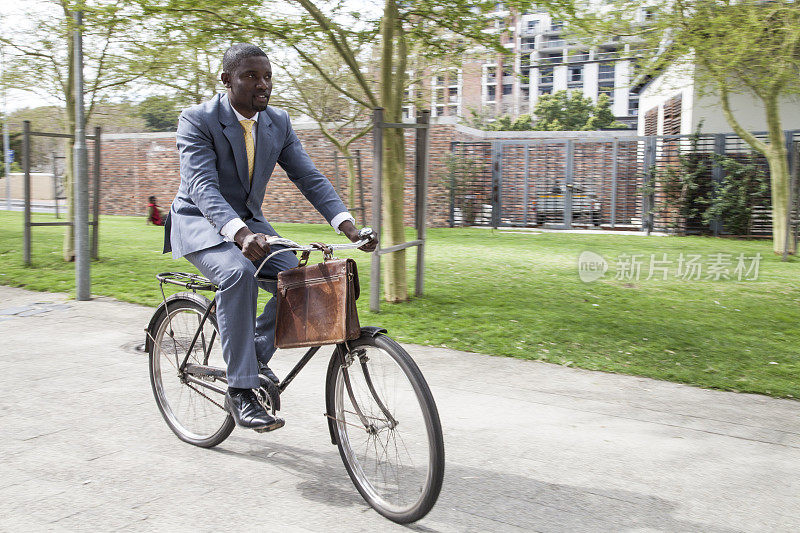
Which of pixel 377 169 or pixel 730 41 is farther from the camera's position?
pixel 730 41

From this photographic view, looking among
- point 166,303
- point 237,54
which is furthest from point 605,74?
point 237,54

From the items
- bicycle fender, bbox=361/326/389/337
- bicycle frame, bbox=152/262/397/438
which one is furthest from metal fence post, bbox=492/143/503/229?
bicycle fender, bbox=361/326/389/337

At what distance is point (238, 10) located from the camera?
7770mm

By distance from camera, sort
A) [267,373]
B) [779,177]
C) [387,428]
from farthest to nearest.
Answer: [779,177] < [267,373] < [387,428]

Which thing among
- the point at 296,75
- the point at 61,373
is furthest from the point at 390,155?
the point at 296,75

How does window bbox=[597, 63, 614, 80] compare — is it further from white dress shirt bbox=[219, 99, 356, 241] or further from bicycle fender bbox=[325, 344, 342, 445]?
bicycle fender bbox=[325, 344, 342, 445]

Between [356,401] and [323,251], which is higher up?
[323,251]

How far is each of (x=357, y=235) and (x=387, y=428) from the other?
91 cm

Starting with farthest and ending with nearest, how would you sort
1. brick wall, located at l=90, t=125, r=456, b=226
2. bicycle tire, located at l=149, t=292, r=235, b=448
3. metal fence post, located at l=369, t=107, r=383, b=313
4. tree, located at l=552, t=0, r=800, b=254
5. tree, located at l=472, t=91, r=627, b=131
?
tree, located at l=472, t=91, r=627, b=131
brick wall, located at l=90, t=125, r=456, b=226
tree, located at l=552, t=0, r=800, b=254
metal fence post, located at l=369, t=107, r=383, b=313
bicycle tire, located at l=149, t=292, r=235, b=448

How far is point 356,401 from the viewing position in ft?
10.9

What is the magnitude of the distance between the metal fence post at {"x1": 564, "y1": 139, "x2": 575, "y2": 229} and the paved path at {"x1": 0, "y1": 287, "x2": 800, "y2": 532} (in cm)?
1786

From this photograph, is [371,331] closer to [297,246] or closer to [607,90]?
[297,246]

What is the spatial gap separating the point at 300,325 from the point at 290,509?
822 millimetres

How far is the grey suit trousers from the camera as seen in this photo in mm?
3396
